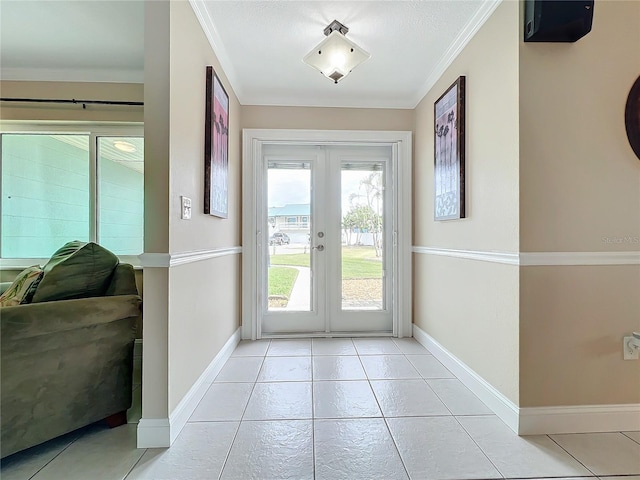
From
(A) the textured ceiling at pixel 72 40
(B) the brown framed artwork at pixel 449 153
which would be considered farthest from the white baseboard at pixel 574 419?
(A) the textured ceiling at pixel 72 40

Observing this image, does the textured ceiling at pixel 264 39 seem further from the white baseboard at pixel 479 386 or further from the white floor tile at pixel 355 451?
the white floor tile at pixel 355 451

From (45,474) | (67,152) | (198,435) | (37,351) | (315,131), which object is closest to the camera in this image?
(45,474)

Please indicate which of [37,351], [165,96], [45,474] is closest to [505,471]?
[45,474]

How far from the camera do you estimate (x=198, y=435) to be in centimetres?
158

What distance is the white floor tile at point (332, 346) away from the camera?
2.74 metres

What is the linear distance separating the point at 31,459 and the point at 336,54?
265 cm

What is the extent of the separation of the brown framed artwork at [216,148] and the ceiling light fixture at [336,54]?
66cm

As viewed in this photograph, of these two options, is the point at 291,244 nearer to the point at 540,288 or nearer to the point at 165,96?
the point at 165,96

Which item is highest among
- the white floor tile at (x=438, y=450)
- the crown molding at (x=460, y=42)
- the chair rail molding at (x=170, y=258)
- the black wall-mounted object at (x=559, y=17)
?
the crown molding at (x=460, y=42)

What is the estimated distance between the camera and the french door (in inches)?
126

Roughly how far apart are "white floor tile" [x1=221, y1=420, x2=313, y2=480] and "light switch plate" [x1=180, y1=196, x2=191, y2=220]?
1144mm

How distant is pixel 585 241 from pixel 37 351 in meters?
2.68

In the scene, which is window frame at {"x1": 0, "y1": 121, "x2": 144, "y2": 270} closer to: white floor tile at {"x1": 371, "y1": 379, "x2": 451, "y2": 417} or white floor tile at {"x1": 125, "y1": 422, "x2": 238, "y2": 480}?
white floor tile at {"x1": 125, "y1": 422, "x2": 238, "y2": 480}

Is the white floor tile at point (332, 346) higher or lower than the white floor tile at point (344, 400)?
lower
